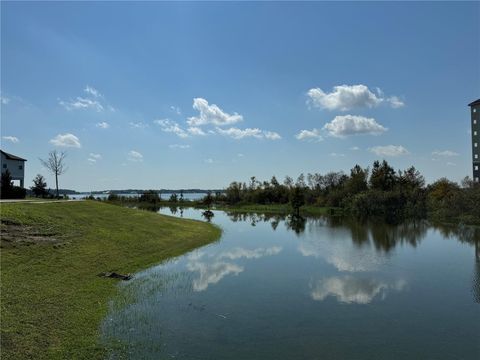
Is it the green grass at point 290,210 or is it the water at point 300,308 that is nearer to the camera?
the water at point 300,308

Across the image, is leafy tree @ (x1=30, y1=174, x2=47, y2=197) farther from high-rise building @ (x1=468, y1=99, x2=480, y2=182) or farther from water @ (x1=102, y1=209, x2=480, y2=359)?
high-rise building @ (x1=468, y1=99, x2=480, y2=182)

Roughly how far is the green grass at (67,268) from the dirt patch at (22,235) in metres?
0.12

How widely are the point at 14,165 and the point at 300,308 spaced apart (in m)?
50.4

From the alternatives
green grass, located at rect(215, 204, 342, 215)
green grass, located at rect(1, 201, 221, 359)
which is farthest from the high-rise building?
green grass, located at rect(1, 201, 221, 359)

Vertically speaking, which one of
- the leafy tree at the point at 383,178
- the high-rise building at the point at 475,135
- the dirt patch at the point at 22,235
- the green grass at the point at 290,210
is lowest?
the green grass at the point at 290,210

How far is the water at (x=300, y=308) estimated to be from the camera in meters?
10.0

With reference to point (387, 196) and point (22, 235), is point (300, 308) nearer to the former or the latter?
point (22, 235)

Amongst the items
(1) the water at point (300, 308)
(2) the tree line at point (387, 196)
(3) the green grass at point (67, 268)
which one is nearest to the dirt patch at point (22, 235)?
(3) the green grass at point (67, 268)

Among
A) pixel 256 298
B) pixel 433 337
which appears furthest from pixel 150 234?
pixel 433 337

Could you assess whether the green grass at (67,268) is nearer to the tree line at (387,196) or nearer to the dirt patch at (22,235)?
the dirt patch at (22,235)

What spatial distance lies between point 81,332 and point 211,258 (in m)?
14.1

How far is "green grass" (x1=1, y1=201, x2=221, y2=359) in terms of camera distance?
31.2 ft

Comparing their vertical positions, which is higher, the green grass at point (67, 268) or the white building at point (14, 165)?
the white building at point (14, 165)

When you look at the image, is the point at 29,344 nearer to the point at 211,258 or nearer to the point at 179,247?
the point at 211,258
